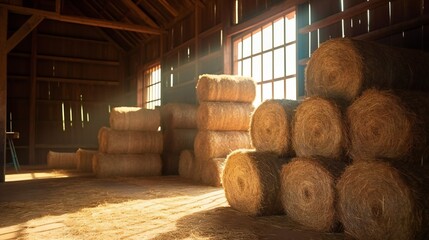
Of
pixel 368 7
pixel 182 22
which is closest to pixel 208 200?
pixel 368 7

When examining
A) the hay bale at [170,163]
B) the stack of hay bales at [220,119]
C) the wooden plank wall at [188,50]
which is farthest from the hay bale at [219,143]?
the wooden plank wall at [188,50]

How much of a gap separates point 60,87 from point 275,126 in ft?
40.8

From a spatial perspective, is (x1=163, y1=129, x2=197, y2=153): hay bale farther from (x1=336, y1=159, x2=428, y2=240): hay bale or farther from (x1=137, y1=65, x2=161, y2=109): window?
(x1=336, y1=159, x2=428, y2=240): hay bale

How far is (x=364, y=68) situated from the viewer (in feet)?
12.0

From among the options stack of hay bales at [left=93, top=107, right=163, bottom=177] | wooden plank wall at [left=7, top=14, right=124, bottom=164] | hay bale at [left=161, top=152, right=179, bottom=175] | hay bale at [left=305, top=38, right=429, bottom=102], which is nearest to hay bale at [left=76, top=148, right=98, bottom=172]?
stack of hay bales at [left=93, top=107, right=163, bottom=177]

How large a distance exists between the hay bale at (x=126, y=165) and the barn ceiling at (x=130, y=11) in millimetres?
4503

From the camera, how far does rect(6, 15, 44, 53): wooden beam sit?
8.10 meters

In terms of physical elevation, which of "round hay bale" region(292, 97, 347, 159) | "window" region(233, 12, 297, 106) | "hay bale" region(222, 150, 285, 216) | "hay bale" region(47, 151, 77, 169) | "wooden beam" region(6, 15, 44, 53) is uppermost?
"wooden beam" region(6, 15, 44, 53)

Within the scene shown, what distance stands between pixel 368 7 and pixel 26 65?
41.4 feet

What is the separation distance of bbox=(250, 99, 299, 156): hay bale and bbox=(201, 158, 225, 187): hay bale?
211cm

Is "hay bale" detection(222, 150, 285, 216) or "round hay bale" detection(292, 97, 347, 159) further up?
"round hay bale" detection(292, 97, 347, 159)

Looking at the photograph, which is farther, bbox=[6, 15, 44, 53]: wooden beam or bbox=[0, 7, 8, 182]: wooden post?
bbox=[6, 15, 44, 53]: wooden beam

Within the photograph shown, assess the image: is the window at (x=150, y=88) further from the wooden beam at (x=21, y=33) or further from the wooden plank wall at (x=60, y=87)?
the wooden beam at (x=21, y=33)

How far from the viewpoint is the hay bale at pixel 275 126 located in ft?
14.5
